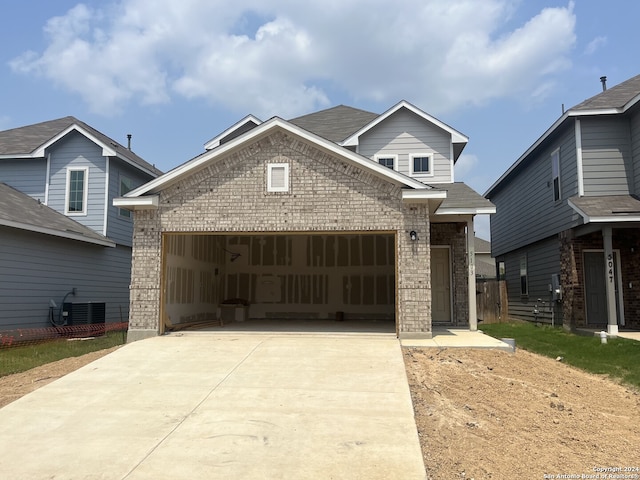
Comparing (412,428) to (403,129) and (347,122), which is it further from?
(347,122)

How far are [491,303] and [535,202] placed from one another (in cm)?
413

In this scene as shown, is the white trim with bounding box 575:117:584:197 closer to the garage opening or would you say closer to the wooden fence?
the wooden fence

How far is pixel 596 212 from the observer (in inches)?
527

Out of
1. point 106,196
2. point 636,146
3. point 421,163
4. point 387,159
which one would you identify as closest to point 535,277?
point 636,146

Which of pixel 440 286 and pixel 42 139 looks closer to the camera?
pixel 440 286

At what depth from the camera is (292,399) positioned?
24.4 ft

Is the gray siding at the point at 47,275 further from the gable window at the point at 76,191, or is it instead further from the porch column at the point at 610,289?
the porch column at the point at 610,289

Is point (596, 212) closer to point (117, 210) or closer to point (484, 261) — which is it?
point (117, 210)

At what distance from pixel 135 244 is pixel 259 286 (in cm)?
741

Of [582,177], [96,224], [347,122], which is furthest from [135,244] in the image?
[582,177]

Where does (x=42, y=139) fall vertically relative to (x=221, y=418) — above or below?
above

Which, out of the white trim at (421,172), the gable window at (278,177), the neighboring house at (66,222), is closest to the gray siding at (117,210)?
the neighboring house at (66,222)

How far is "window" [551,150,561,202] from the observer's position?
16.8 metres

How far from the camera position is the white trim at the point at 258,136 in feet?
38.0
